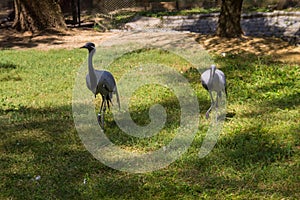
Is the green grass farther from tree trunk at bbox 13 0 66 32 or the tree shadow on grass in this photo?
tree trunk at bbox 13 0 66 32

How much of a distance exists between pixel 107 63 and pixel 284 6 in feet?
43.9

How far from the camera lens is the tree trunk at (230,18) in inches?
441

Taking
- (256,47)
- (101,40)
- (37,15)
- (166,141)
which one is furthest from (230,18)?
(37,15)

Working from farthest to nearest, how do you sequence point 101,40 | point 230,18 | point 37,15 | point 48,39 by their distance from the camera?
point 37,15 < point 48,39 < point 101,40 < point 230,18

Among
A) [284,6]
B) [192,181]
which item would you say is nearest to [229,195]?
[192,181]

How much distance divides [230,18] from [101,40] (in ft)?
13.9

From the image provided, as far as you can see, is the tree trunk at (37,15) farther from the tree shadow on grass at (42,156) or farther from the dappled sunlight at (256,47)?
the tree shadow on grass at (42,156)

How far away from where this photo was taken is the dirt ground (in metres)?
10.2

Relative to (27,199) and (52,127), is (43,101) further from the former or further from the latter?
(27,199)

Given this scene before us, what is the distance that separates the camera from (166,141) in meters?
5.55

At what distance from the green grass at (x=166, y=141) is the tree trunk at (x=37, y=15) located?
665 centimetres

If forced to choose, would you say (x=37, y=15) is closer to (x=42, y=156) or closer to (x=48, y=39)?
(x=48, y=39)

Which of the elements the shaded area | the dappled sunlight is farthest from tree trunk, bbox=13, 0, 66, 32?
the dappled sunlight

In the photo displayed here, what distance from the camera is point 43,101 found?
753cm
